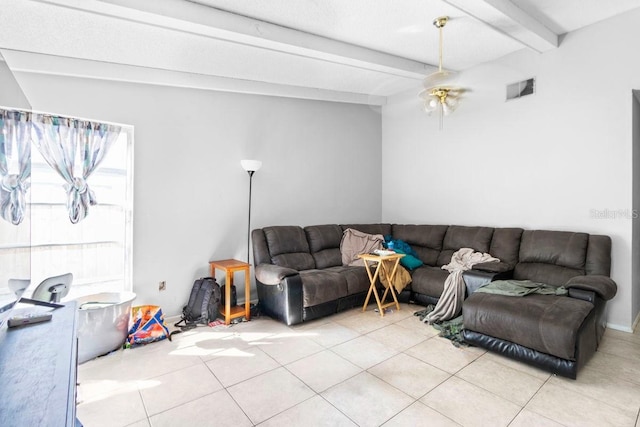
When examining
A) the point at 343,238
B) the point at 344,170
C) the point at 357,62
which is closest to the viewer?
the point at 357,62

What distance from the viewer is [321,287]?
3.42 metres

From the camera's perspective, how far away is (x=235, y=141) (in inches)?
156

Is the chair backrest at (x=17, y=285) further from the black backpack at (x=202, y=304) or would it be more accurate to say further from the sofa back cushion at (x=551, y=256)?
the sofa back cushion at (x=551, y=256)

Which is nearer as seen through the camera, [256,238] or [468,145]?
[256,238]

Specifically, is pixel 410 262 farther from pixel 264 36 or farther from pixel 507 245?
pixel 264 36

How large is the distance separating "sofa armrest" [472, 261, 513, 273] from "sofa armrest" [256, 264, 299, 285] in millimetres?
1927

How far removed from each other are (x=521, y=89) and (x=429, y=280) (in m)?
2.54

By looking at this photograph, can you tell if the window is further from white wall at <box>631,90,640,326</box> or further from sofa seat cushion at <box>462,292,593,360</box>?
white wall at <box>631,90,640,326</box>

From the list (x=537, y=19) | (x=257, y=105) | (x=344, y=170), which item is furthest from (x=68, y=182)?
(x=537, y=19)

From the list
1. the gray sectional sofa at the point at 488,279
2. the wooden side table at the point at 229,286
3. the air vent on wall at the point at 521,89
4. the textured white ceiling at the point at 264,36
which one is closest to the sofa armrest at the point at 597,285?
the gray sectional sofa at the point at 488,279

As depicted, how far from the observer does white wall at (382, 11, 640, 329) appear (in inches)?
124

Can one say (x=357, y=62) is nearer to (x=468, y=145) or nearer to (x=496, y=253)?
(x=468, y=145)

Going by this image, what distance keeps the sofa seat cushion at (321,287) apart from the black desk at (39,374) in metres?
2.11

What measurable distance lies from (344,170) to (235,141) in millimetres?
1863
